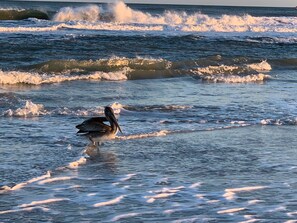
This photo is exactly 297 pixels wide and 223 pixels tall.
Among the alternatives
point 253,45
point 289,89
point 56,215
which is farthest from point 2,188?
point 253,45

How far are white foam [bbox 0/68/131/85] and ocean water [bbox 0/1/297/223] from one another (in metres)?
0.02

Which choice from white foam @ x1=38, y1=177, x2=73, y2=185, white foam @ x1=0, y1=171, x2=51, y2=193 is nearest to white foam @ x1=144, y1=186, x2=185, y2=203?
white foam @ x1=38, y1=177, x2=73, y2=185

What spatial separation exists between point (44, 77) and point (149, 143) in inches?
303

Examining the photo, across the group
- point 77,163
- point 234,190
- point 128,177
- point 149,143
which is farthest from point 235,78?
point 234,190

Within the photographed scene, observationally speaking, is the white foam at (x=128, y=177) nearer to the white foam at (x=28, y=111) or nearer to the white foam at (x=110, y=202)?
the white foam at (x=110, y=202)

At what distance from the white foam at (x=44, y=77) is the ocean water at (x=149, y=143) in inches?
1.0

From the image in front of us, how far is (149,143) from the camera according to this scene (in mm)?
9055

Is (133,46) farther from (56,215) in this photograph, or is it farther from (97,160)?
(56,215)

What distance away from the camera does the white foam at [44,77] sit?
1571cm

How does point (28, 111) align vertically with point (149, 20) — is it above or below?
below

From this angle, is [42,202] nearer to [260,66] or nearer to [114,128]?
[114,128]

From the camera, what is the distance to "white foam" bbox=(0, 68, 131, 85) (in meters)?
15.7

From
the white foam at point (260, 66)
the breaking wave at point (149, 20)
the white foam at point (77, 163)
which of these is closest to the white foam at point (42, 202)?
the white foam at point (77, 163)

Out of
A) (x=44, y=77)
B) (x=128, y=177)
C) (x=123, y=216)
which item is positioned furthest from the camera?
(x=44, y=77)
